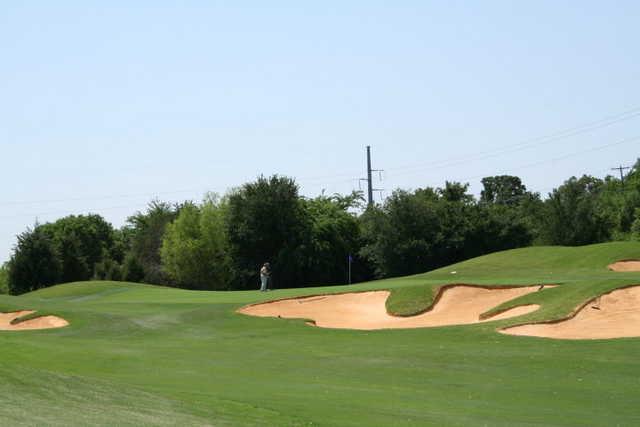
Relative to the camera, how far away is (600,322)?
99.5 ft

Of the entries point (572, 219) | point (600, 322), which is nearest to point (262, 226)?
point (572, 219)

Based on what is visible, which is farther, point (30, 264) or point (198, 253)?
point (198, 253)

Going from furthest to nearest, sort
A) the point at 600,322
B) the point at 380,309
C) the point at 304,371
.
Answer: the point at 380,309 < the point at 600,322 < the point at 304,371

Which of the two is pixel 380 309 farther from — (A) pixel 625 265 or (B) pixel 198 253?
(B) pixel 198 253

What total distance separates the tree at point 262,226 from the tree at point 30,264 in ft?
53.9

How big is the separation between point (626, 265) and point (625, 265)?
54mm

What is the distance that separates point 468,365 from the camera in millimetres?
24938

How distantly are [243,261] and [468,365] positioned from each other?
58.7 m

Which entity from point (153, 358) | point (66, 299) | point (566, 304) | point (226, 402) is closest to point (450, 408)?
point (226, 402)

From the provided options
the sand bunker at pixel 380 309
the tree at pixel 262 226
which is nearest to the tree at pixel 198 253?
the tree at pixel 262 226

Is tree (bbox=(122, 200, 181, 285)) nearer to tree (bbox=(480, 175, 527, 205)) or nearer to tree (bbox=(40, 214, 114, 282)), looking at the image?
tree (bbox=(40, 214, 114, 282))

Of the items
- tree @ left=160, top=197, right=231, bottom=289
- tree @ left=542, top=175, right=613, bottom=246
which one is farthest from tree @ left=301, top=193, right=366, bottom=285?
tree @ left=542, top=175, right=613, bottom=246

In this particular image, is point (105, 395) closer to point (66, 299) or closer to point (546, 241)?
point (66, 299)

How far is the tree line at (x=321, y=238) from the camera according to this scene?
77.2 m
